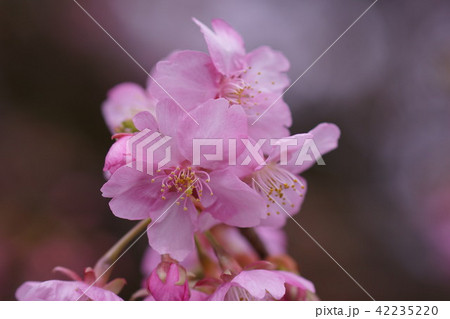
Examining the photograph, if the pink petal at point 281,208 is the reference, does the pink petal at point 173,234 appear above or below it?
above

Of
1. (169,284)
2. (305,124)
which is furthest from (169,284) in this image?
(305,124)

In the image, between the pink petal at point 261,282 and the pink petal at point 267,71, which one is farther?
the pink petal at point 267,71

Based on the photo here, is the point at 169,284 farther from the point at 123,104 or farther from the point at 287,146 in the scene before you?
the point at 123,104

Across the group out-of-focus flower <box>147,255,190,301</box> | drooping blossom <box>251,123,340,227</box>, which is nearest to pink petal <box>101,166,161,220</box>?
out-of-focus flower <box>147,255,190,301</box>

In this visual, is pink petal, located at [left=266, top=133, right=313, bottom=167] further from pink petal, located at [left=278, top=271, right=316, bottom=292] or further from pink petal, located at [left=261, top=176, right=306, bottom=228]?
pink petal, located at [left=278, top=271, right=316, bottom=292]

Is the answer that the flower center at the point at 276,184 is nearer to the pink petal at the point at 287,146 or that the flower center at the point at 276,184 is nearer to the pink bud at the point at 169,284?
the pink petal at the point at 287,146

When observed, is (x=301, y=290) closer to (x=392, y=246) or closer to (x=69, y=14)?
(x=392, y=246)

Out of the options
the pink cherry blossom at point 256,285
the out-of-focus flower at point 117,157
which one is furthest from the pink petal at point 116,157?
the pink cherry blossom at point 256,285
